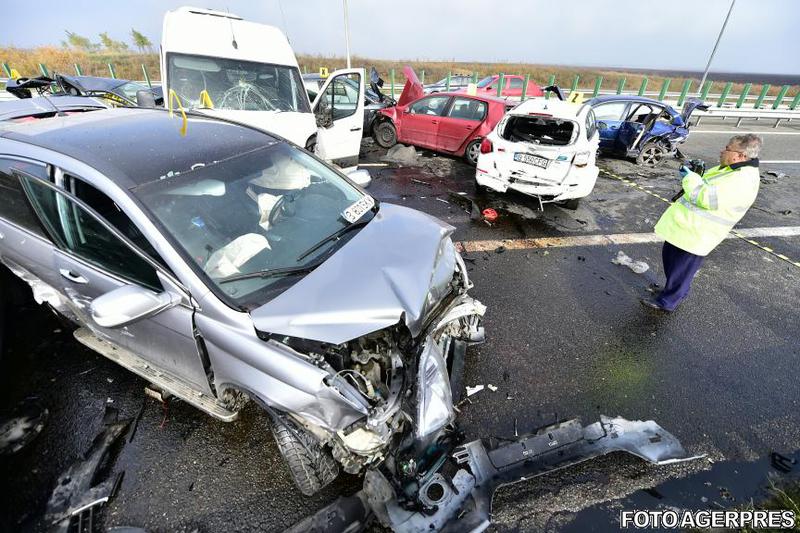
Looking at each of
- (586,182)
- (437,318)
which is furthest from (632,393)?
(586,182)

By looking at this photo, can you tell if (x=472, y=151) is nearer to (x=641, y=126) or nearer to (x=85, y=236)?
(x=641, y=126)

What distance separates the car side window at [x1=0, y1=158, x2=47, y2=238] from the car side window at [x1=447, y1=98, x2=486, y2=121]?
7.34 m

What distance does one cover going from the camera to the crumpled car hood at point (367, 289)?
1.90m

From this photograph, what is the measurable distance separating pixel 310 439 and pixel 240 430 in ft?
3.00

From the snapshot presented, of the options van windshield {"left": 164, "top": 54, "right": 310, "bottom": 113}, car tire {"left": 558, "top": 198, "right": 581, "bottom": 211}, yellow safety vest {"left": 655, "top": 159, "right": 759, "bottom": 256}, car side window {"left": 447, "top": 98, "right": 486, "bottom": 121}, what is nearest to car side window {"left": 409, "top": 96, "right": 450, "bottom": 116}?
car side window {"left": 447, "top": 98, "right": 486, "bottom": 121}

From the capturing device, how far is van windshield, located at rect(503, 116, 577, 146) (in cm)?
616

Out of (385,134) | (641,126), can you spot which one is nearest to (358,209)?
(385,134)

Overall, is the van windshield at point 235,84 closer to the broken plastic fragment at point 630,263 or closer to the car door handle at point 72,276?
the car door handle at point 72,276

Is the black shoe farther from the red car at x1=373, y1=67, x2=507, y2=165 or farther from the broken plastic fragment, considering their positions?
the red car at x1=373, y1=67, x2=507, y2=165

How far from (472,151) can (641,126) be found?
4243mm

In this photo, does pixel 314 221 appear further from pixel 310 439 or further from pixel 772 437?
pixel 772 437

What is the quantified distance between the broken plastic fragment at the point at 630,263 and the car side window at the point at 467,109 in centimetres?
437

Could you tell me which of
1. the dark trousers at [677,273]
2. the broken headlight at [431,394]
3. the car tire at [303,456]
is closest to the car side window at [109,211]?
the car tire at [303,456]

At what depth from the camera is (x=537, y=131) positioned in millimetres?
6777
